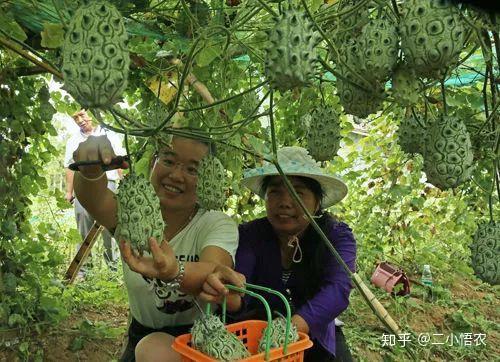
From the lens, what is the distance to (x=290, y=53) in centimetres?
114

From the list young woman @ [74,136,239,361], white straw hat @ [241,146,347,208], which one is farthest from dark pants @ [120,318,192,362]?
white straw hat @ [241,146,347,208]

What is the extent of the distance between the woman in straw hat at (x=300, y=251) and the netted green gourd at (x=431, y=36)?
59.0 inches

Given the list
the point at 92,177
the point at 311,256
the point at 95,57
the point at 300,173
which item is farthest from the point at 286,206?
the point at 95,57

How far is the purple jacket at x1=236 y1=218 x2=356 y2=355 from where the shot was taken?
2.72m

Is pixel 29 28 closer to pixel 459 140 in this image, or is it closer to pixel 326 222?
pixel 326 222

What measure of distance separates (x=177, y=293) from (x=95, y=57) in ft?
5.21

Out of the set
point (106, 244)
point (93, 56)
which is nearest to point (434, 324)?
point (106, 244)

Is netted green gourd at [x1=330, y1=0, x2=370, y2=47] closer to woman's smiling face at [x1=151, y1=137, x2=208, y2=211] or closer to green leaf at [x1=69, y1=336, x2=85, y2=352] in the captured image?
woman's smiling face at [x1=151, y1=137, x2=208, y2=211]

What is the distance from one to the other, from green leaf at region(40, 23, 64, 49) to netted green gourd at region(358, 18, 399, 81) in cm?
84

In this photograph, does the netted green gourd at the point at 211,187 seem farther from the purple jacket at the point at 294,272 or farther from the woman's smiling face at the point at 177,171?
the purple jacket at the point at 294,272

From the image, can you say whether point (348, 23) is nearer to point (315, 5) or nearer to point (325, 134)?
point (325, 134)

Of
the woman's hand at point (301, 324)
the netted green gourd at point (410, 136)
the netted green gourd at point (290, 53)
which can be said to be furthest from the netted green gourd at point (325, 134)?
the netted green gourd at point (290, 53)

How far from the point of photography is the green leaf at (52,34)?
5.53 ft

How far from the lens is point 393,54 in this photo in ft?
4.29
